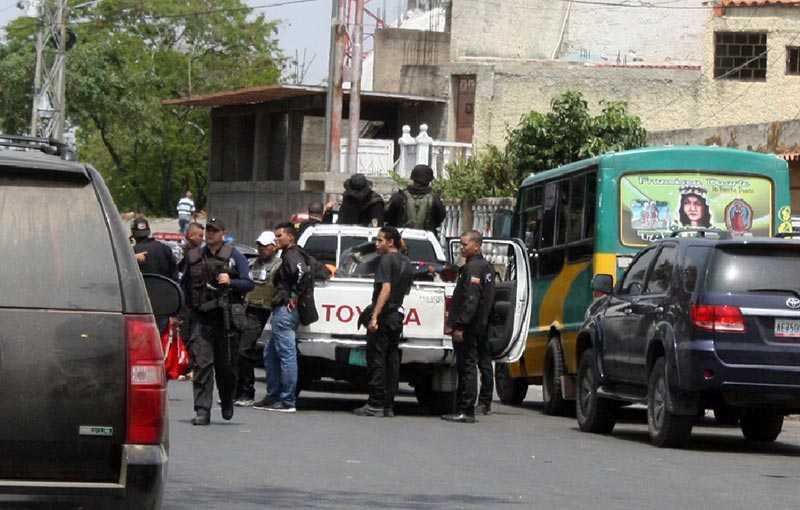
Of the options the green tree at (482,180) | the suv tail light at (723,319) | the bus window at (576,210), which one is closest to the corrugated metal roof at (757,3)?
the green tree at (482,180)

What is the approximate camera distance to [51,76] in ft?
170

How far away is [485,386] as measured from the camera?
60.1 ft

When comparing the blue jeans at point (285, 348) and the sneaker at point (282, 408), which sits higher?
the blue jeans at point (285, 348)

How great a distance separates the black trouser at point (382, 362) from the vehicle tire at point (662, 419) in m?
2.98

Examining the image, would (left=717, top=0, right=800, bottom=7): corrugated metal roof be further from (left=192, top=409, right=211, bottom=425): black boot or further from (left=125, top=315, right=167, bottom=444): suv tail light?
(left=125, top=315, right=167, bottom=444): suv tail light

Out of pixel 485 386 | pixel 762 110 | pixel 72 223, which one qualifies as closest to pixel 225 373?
pixel 485 386

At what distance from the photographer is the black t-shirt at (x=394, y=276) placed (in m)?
17.0

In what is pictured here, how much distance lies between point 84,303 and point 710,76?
4180 centimetres

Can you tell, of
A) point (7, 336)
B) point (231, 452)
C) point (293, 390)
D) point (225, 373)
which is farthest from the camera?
point (293, 390)

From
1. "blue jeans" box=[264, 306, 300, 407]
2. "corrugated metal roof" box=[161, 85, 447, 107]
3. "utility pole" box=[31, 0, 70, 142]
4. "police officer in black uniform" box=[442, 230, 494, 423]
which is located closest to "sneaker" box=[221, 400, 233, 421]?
"blue jeans" box=[264, 306, 300, 407]

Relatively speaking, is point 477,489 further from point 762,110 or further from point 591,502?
point 762,110

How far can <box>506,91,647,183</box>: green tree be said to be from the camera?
120 ft

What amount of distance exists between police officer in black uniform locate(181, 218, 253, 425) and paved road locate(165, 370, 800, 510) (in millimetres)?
369

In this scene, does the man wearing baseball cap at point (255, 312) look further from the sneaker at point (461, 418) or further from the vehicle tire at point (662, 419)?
the vehicle tire at point (662, 419)
